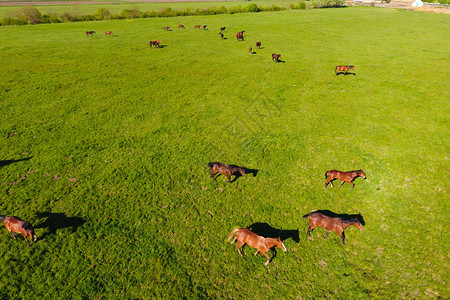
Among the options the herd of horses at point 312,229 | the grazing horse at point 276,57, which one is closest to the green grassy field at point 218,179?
the herd of horses at point 312,229

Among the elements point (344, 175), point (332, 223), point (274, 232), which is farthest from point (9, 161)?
point (344, 175)

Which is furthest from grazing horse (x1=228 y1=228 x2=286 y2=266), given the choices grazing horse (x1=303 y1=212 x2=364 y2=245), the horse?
the horse

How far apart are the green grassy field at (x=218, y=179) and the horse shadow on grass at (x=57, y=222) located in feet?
0.19

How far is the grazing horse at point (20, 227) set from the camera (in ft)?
23.2

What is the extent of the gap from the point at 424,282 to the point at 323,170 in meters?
5.13

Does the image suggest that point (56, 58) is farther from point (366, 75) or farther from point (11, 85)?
point (366, 75)

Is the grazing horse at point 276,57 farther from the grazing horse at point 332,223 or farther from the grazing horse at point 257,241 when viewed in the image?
the grazing horse at point 257,241

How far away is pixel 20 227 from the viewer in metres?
7.13

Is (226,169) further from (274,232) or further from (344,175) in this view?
(344,175)

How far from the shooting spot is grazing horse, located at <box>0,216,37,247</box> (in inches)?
279

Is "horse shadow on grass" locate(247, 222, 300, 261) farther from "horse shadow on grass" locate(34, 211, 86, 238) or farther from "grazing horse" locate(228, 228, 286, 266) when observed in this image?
"horse shadow on grass" locate(34, 211, 86, 238)

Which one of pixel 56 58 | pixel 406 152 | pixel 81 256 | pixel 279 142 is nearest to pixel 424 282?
pixel 406 152

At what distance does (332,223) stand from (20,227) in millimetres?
10641

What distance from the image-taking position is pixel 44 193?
9430mm
